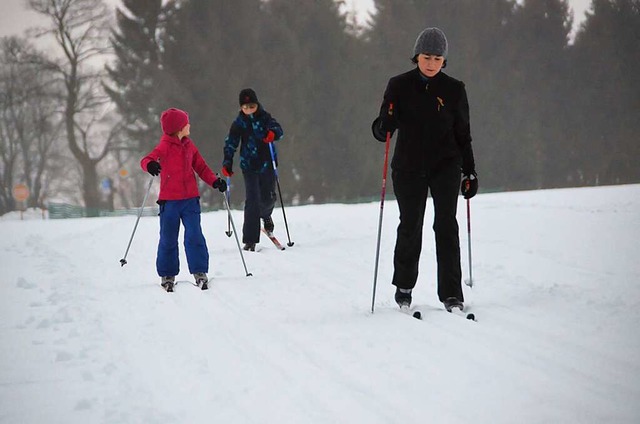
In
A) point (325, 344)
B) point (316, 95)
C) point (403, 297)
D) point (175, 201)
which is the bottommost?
point (325, 344)

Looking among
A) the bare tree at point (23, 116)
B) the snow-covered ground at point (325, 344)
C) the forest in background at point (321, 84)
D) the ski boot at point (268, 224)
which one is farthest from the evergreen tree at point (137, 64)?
the snow-covered ground at point (325, 344)

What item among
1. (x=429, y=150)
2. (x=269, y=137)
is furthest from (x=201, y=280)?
(x=269, y=137)

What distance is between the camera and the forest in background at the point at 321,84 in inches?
1133

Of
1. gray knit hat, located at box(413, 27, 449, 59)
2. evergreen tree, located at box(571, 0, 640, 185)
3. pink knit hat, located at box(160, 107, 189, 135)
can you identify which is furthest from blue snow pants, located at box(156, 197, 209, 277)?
evergreen tree, located at box(571, 0, 640, 185)

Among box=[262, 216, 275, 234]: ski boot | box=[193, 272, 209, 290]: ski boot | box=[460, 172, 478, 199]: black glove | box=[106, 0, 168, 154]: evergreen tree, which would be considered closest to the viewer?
box=[460, 172, 478, 199]: black glove

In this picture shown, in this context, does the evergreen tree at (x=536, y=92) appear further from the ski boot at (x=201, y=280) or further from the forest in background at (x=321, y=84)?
the ski boot at (x=201, y=280)

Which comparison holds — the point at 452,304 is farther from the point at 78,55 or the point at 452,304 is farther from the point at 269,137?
the point at 78,55

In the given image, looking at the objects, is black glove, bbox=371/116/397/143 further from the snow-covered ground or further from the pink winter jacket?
the pink winter jacket

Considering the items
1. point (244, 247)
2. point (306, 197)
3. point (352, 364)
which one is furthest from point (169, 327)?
point (306, 197)

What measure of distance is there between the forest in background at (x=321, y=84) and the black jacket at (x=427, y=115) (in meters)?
23.7

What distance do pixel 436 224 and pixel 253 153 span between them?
462cm

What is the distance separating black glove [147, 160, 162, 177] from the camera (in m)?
5.93

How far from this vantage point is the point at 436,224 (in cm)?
470

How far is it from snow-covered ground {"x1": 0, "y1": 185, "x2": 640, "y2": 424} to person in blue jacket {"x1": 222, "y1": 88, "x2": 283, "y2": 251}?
1562 mm
